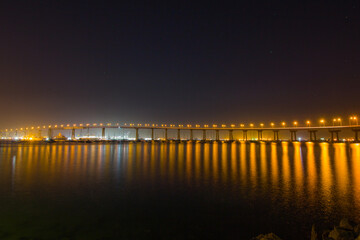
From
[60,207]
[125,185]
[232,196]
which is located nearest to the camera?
[60,207]

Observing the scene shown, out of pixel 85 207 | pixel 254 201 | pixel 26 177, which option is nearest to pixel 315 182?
pixel 254 201

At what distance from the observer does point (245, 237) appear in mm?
7617

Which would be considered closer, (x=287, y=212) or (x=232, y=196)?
(x=287, y=212)

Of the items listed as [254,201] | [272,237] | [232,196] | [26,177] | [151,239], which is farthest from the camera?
[26,177]

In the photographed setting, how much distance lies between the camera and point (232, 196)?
1237 centimetres

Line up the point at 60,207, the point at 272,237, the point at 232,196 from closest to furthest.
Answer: the point at 272,237
the point at 60,207
the point at 232,196

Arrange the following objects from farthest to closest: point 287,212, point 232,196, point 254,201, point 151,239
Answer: point 232,196
point 254,201
point 287,212
point 151,239

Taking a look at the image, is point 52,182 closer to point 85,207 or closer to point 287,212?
point 85,207

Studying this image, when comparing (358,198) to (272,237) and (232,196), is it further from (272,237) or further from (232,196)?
(272,237)

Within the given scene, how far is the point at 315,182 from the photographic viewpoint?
16000 mm

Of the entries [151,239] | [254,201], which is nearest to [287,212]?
[254,201]

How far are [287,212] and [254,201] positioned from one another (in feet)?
5.96

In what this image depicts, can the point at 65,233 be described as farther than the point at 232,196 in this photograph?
No

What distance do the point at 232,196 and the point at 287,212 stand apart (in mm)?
3045
